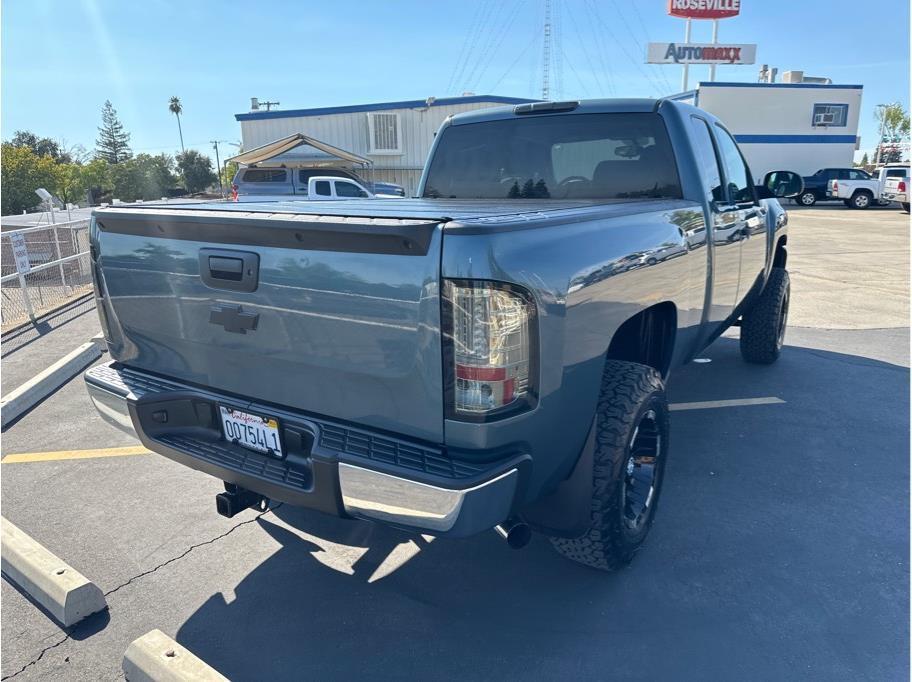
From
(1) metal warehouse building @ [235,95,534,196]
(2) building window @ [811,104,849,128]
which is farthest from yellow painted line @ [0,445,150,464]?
(2) building window @ [811,104,849,128]

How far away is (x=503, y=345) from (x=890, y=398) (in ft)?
14.9

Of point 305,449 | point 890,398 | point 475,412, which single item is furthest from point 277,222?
point 890,398

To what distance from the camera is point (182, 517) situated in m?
3.48

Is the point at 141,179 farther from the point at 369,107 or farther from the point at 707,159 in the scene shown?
the point at 707,159

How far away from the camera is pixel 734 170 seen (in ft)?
15.8

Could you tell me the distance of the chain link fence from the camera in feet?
27.9

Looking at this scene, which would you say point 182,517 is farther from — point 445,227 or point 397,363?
point 445,227

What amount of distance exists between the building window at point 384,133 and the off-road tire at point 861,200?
2130cm

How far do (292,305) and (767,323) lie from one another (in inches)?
190

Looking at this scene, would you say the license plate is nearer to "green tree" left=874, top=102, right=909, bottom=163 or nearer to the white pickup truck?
the white pickup truck

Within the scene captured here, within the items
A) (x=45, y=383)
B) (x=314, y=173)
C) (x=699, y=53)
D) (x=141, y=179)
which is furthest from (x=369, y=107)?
(x=141, y=179)

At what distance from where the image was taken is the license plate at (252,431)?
244 cm

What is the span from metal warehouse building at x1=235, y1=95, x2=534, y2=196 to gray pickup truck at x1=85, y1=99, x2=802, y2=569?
1233 inches

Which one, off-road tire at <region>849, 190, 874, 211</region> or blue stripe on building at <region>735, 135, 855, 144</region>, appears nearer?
off-road tire at <region>849, 190, 874, 211</region>
